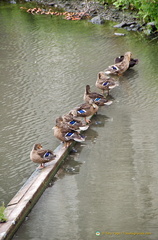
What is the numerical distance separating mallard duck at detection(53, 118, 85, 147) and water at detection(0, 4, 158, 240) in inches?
13.1

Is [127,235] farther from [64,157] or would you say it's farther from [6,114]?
[6,114]

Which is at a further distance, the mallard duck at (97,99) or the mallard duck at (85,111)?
the mallard duck at (97,99)

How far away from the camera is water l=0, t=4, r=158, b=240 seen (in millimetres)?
8023

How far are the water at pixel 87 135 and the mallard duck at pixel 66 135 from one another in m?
0.33

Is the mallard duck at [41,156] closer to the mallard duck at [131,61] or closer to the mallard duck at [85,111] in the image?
the mallard duck at [85,111]

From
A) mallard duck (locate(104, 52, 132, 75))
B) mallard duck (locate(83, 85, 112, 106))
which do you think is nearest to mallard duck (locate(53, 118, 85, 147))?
mallard duck (locate(83, 85, 112, 106))

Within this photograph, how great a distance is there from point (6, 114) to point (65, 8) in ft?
46.5

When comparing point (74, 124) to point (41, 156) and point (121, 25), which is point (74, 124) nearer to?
point (41, 156)

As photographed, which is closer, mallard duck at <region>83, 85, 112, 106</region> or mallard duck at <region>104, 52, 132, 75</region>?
mallard duck at <region>83, 85, 112, 106</region>

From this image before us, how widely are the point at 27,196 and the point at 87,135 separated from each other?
3.09 m

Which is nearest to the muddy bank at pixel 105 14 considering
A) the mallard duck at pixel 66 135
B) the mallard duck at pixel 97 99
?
the mallard duck at pixel 97 99

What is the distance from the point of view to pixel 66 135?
10.3 metres

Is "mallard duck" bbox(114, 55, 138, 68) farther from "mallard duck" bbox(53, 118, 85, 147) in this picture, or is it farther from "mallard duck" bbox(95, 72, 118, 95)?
"mallard duck" bbox(53, 118, 85, 147)

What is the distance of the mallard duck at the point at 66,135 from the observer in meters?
10.2
